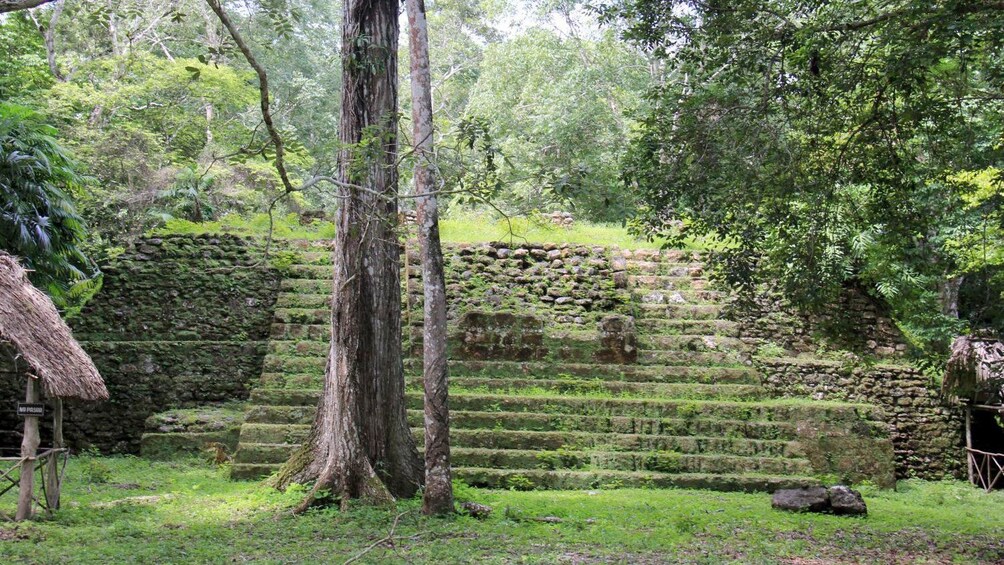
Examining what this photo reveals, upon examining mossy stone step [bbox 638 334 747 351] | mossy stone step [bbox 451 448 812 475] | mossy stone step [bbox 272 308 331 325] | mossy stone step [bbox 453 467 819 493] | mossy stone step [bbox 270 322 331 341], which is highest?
mossy stone step [bbox 272 308 331 325]

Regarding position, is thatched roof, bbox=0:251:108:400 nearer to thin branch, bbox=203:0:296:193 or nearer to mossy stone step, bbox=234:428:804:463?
thin branch, bbox=203:0:296:193

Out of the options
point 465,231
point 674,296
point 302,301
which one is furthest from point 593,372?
point 465,231

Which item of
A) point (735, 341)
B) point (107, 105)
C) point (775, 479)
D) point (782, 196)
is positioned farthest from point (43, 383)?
point (107, 105)

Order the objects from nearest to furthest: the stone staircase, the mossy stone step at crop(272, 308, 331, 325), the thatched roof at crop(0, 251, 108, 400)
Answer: the thatched roof at crop(0, 251, 108, 400)
the stone staircase
the mossy stone step at crop(272, 308, 331, 325)

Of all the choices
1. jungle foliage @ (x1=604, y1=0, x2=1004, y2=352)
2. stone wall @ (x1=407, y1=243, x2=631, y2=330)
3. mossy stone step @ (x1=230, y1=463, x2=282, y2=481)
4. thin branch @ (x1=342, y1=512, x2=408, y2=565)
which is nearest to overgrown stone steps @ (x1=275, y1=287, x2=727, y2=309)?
stone wall @ (x1=407, y1=243, x2=631, y2=330)

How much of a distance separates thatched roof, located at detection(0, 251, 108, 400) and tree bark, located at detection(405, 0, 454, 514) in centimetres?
275

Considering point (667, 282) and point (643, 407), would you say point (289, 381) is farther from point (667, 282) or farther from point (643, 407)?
point (667, 282)

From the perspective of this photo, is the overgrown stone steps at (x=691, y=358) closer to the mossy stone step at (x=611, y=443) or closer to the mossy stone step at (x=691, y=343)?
the mossy stone step at (x=691, y=343)

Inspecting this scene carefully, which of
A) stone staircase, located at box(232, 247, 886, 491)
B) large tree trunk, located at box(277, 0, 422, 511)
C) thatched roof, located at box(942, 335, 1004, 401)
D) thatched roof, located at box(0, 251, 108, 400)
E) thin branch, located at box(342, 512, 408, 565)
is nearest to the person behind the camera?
thin branch, located at box(342, 512, 408, 565)

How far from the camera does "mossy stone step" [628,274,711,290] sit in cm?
1302

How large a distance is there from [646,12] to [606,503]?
429cm

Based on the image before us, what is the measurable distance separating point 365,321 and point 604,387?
4275 mm

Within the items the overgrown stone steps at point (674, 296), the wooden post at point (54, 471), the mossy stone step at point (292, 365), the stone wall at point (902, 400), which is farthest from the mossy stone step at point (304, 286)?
the stone wall at point (902, 400)

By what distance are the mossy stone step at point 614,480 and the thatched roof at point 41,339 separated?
3.62m
